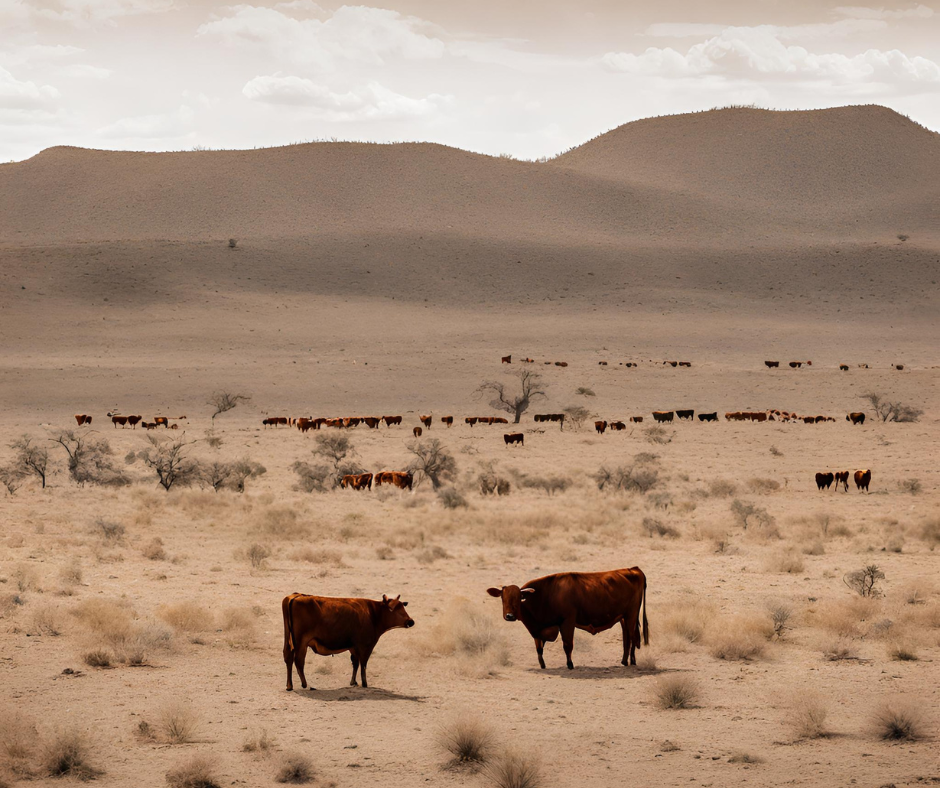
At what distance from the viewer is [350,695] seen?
10.4 meters

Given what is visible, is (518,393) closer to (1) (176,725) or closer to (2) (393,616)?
(2) (393,616)

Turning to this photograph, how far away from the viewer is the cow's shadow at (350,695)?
33.6 feet

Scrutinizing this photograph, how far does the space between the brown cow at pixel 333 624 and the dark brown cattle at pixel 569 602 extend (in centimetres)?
125

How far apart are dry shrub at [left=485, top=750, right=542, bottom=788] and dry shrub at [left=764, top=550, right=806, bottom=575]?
10.1 metres

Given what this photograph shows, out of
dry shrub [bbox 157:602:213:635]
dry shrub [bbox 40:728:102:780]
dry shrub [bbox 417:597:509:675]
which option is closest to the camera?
dry shrub [bbox 40:728:102:780]

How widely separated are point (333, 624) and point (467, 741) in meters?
2.25

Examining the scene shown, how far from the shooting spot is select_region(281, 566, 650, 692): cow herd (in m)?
10.1

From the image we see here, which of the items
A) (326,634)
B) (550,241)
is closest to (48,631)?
(326,634)

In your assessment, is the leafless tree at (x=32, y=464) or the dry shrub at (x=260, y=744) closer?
the dry shrub at (x=260, y=744)

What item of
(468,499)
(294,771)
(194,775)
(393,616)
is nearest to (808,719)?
(393,616)

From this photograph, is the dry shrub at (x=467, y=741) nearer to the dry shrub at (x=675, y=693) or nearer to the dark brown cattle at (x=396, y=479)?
the dry shrub at (x=675, y=693)

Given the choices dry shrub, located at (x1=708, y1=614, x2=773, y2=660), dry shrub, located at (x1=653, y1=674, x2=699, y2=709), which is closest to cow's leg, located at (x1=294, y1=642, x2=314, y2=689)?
dry shrub, located at (x1=653, y1=674, x2=699, y2=709)

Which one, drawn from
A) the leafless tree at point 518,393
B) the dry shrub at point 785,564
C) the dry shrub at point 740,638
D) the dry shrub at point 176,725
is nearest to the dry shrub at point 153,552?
the dry shrub at point 176,725

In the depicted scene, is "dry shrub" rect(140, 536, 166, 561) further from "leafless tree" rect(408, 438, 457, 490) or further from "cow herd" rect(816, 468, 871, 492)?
"cow herd" rect(816, 468, 871, 492)
